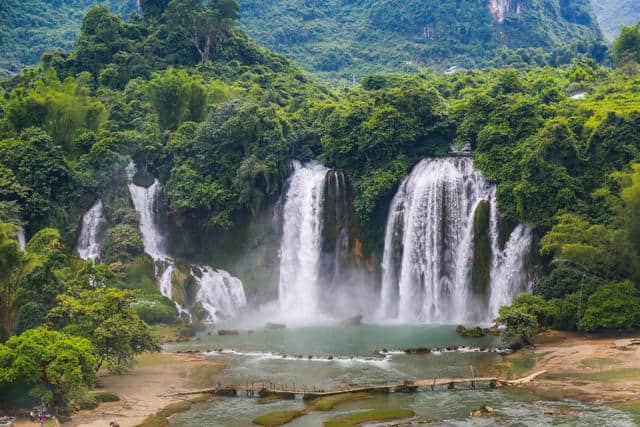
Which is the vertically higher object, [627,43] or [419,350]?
[627,43]

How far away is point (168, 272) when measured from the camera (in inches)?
1918

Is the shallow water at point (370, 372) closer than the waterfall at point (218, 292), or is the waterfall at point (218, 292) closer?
the shallow water at point (370, 372)

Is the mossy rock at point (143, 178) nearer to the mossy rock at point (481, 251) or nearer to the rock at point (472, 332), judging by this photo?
the mossy rock at point (481, 251)

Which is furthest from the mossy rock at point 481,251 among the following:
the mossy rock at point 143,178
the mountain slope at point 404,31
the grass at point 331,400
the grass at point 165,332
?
the mountain slope at point 404,31

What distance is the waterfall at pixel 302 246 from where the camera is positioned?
49.2 metres

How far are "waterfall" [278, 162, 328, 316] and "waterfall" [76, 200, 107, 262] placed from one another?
11.7 m

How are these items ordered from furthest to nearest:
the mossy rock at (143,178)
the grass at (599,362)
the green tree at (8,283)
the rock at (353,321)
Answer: the mossy rock at (143,178) < the rock at (353,321) < the green tree at (8,283) < the grass at (599,362)

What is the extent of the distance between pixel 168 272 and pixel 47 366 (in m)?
21.1

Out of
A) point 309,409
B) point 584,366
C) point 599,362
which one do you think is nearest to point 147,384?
point 309,409

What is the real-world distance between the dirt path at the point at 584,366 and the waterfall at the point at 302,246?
654 inches

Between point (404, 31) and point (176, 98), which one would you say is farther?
point (404, 31)

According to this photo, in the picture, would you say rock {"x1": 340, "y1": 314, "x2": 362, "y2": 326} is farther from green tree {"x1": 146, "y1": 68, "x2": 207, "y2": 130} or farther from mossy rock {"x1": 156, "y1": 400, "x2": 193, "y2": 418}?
green tree {"x1": 146, "y1": 68, "x2": 207, "y2": 130}

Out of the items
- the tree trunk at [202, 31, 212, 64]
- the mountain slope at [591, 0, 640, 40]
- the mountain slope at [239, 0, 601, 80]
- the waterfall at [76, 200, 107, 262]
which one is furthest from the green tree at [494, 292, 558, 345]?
the mountain slope at [591, 0, 640, 40]

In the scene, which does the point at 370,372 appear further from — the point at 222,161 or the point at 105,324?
the point at 222,161
